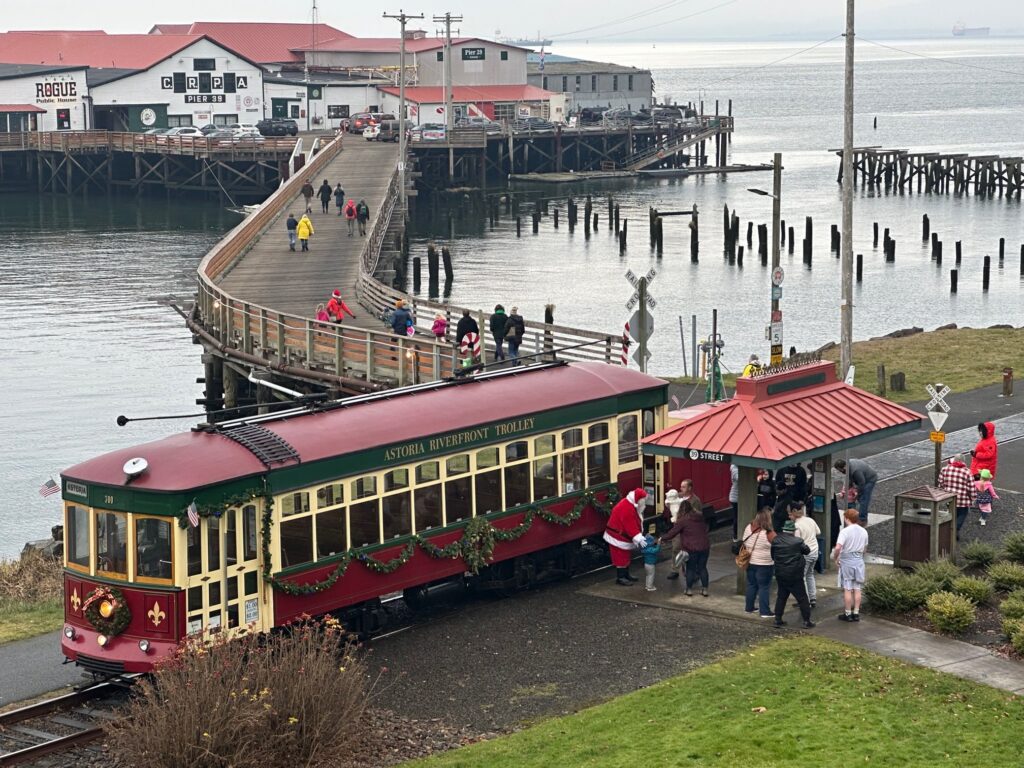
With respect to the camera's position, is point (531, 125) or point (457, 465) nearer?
point (457, 465)

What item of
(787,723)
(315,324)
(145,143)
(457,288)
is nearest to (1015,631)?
(787,723)

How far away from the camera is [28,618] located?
21.7m

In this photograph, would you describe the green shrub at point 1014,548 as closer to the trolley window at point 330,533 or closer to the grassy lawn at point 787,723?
the grassy lawn at point 787,723

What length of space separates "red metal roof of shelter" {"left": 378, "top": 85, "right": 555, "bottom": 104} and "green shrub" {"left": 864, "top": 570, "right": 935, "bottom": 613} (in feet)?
308

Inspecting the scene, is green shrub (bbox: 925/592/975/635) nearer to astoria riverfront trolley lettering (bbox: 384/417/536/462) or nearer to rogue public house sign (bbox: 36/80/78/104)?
astoria riverfront trolley lettering (bbox: 384/417/536/462)

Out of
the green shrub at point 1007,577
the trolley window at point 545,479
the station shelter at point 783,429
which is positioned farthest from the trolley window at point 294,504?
the green shrub at point 1007,577

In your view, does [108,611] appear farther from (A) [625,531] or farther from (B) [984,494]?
(B) [984,494]

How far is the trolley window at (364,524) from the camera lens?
63.2 ft

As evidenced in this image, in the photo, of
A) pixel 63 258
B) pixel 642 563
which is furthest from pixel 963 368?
pixel 63 258

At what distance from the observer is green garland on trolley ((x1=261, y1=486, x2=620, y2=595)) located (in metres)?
18.3

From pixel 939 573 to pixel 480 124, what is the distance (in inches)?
3650

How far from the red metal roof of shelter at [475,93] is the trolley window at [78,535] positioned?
95072 millimetres

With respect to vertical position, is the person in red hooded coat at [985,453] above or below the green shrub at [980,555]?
above

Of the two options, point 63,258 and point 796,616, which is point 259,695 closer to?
point 796,616
